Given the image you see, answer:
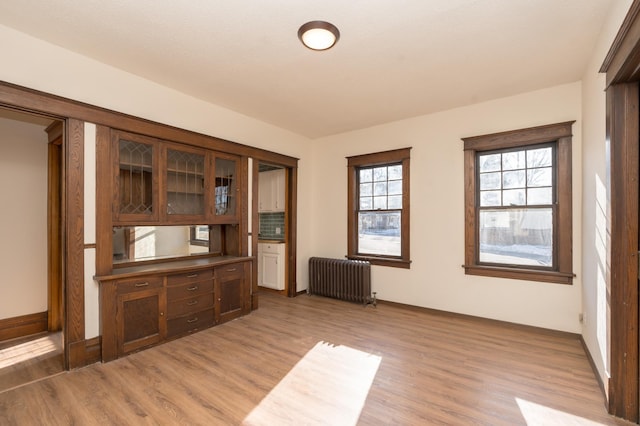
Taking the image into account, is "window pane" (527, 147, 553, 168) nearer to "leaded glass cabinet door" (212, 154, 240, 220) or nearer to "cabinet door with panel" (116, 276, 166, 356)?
"leaded glass cabinet door" (212, 154, 240, 220)

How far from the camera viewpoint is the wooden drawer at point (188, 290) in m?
3.29

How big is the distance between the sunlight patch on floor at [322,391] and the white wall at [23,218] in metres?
3.29

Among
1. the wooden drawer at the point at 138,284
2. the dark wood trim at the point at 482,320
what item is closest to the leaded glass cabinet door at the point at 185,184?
A: the wooden drawer at the point at 138,284

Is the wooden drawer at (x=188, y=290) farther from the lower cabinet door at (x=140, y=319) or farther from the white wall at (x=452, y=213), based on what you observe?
the white wall at (x=452, y=213)

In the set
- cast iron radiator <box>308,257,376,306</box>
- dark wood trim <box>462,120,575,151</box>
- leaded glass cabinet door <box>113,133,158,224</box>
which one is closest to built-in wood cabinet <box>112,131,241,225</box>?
leaded glass cabinet door <box>113,133,158,224</box>

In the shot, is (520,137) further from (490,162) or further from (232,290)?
(232,290)

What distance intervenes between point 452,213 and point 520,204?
0.78 metres

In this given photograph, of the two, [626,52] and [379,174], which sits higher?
[626,52]

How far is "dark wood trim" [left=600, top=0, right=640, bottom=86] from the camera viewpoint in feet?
5.47

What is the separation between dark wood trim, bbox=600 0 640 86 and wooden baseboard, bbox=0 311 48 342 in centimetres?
587

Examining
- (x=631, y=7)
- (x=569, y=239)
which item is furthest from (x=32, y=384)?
(x=569, y=239)

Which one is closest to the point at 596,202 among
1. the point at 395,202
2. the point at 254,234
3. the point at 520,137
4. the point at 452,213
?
the point at 520,137

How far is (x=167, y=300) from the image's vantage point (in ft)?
10.7

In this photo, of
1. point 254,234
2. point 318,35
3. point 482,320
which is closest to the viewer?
point 318,35
